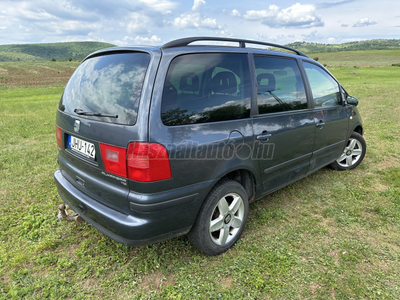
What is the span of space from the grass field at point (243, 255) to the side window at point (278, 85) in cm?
132

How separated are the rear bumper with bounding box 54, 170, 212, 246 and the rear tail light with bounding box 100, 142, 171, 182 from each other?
0.73 feet

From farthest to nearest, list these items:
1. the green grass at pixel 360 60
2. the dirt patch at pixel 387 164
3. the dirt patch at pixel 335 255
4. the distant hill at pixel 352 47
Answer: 1. the distant hill at pixel 352 47
2. the green grass at pixel 360 60
3. the dirt patch at pixel 387 164
4. the dirt patch at pixel 335 255

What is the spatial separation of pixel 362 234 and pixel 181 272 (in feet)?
6.57

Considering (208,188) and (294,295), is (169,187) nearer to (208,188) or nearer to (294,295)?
(208,188)

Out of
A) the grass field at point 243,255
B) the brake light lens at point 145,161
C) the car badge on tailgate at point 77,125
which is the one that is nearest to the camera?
the brake light lens at point 145,161

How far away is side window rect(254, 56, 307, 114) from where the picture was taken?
2.71 metres

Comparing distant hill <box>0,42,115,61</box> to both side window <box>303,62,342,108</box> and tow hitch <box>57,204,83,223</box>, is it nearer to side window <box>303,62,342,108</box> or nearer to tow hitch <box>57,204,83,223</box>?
tow hitch <box>57,204,83,223</box>

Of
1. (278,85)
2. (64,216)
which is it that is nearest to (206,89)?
(278,85)

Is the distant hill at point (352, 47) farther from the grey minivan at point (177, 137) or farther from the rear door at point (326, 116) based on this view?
the grey minivan at point (177, 137)

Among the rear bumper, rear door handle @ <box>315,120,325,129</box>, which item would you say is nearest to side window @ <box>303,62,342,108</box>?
rear door handle @ <box>315,120,325,129</box>

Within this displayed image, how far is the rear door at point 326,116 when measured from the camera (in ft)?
11.2

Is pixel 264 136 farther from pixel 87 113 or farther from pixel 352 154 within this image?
pixel 352 154

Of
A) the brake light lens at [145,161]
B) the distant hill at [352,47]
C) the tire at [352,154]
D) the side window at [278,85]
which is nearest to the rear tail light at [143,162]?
the brake light lens at [145,161]

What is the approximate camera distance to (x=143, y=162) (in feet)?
6.20
